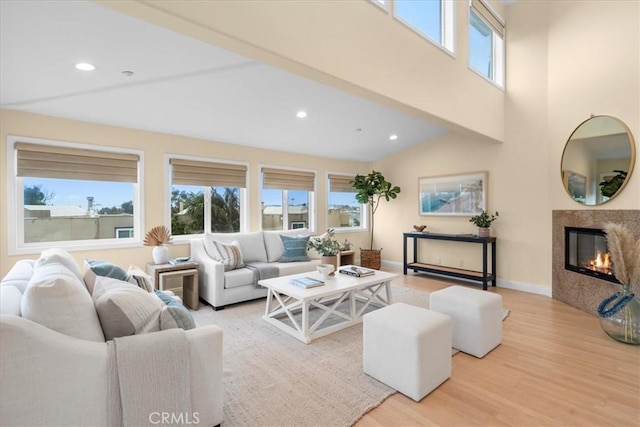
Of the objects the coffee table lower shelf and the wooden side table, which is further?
the wooden side table

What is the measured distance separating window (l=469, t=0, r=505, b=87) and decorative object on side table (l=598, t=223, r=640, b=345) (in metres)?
2.71

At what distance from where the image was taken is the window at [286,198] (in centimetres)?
543

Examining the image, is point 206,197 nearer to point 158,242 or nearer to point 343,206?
point 158,242

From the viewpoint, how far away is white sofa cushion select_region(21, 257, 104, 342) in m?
1.35

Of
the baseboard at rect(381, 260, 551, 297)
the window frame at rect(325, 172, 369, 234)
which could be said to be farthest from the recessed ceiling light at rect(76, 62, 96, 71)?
the baseboard at rect(381, 260, 551, 297)

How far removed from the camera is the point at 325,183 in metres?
6.30

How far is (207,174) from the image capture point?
464cm

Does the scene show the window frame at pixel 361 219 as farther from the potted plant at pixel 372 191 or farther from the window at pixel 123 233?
the window at pixel 123 233

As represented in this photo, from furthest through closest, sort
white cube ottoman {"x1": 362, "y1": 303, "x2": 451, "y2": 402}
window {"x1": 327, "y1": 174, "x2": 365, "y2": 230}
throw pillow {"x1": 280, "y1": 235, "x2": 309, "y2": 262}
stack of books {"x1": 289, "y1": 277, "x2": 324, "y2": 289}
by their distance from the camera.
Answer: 1. window {"x1": 327, "y1": 174, "x2": 365, "y2": 230}
2. throw pillow {"x1": 280, "y1": 235, "x2": 309, "y2": 262}
3. stack of books {"x1": 289, "y1": 277, "x2": 324, "y2": 289}
4. white cube ottoman {"x1": 362, "y1": 303, "x2": 451, "y2": 402}

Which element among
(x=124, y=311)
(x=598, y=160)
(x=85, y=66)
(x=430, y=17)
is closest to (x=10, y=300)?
(x=124, y=311)

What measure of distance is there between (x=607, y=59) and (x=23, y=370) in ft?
19.4

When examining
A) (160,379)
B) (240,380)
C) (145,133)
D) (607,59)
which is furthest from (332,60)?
(607,59)

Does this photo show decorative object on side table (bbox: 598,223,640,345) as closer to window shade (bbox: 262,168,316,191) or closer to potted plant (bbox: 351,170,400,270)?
potted plant (bbox: 351,170,400,270)

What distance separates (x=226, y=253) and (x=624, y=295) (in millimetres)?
4372
